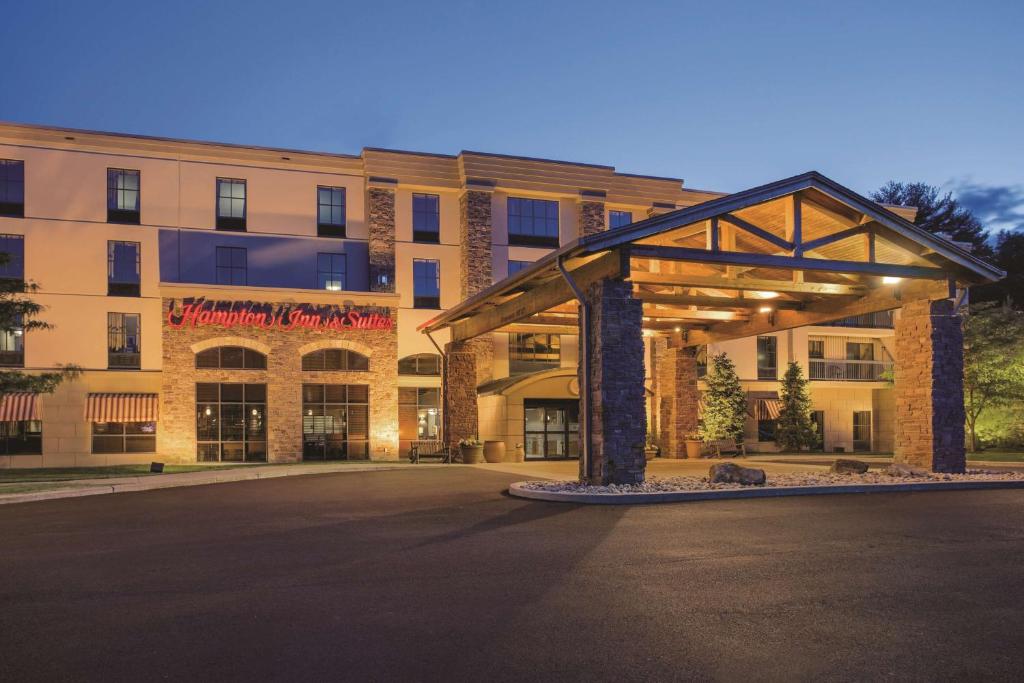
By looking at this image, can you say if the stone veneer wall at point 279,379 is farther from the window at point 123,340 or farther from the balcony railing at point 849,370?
the balcony railing at point 849,370

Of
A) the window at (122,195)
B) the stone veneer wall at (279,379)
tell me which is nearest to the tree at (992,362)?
the stone veneer wall at (279,379)

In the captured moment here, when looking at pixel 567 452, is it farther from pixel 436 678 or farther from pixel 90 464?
pixel 436 678

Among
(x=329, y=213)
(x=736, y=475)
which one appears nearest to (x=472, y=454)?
(x=329, y=213)

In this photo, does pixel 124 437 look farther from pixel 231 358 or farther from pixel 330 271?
pixel 330 271

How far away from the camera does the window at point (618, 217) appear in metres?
36.9

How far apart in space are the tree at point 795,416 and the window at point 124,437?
27.1 meters

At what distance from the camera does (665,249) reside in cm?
1694

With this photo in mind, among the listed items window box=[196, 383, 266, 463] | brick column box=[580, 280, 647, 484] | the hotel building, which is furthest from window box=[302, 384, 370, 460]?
brick column box=[580, 280, 647, 484]

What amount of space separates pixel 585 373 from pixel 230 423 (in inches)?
722

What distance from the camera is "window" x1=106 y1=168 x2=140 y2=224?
1244 inches

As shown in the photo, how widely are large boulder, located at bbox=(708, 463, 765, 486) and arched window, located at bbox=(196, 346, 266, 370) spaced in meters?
19.6

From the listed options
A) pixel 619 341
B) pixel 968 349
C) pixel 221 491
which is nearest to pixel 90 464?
pixel 221 491

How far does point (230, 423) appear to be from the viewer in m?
30.8

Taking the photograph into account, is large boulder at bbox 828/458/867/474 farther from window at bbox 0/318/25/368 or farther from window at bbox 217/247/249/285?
window at bbox 0/318/25/368
